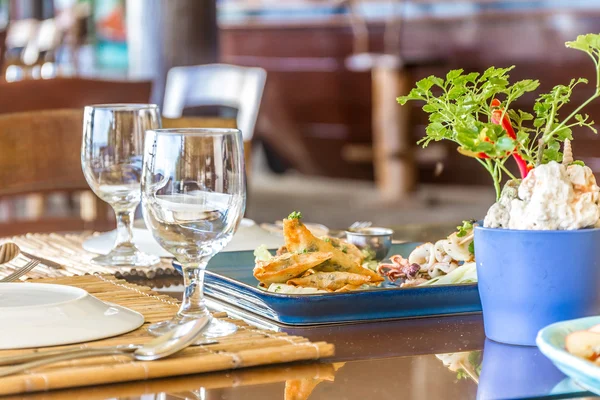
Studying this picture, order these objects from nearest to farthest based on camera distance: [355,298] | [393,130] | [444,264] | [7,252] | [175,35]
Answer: [355,298] → [444,264] → [7,252] → [175,35] → [393,130]

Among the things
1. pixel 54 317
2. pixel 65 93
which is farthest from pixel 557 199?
pixel 65 93

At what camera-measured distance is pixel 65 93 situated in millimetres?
2582

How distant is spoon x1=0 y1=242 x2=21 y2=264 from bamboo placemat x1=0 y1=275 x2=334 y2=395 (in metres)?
0.32

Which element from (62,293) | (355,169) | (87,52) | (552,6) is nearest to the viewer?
(62,293)

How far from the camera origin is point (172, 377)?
0.74 metres

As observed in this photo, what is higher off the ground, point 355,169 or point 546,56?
point 546,56

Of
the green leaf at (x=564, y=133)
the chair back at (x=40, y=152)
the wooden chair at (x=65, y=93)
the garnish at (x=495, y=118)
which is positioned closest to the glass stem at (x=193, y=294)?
the garnish at (x=495, y=118)

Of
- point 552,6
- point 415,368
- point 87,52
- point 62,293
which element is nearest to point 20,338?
point 62,293

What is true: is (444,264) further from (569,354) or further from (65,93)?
(65,93)

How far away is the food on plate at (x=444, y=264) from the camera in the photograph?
1.00 metres

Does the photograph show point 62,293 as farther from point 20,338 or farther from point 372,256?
point 372,256

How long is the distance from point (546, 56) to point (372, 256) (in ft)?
16.6

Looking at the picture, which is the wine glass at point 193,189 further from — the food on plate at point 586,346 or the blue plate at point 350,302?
the food on plate at point 586,346

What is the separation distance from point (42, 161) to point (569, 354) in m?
1.68
